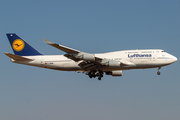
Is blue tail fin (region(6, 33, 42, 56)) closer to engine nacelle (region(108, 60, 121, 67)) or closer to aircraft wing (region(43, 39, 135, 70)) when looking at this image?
aircraft wing (region(43, 39, 135, 70))

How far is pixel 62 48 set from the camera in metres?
38.1

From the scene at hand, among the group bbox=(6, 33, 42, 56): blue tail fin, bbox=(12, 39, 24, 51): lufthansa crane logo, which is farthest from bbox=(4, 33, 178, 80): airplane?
bbox=(12, 39, 24, 51): lufthansa crane logo

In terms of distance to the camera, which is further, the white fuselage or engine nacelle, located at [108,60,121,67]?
the white fuselage

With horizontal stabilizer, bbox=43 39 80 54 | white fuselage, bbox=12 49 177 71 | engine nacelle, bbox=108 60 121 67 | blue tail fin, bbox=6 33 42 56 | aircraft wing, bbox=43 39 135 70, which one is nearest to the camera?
horizontal stabilizer, bbox=43 39 80 54

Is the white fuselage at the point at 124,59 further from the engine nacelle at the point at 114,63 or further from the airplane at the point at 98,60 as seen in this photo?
the engine nacelle at the point at 114,63

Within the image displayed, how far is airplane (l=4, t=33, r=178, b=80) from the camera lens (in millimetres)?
40188

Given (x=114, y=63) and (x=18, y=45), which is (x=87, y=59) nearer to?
(x=114, y=63)

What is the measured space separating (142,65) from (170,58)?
475cm

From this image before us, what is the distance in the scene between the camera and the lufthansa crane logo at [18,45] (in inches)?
1811

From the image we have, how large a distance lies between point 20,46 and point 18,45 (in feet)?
1.32

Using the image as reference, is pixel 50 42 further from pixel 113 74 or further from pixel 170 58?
pixel 170 58

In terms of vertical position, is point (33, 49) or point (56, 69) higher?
point (33, 49)

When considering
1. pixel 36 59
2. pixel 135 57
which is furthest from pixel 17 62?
pixel 135 57

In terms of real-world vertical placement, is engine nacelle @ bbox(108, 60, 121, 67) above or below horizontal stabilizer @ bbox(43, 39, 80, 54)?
below
